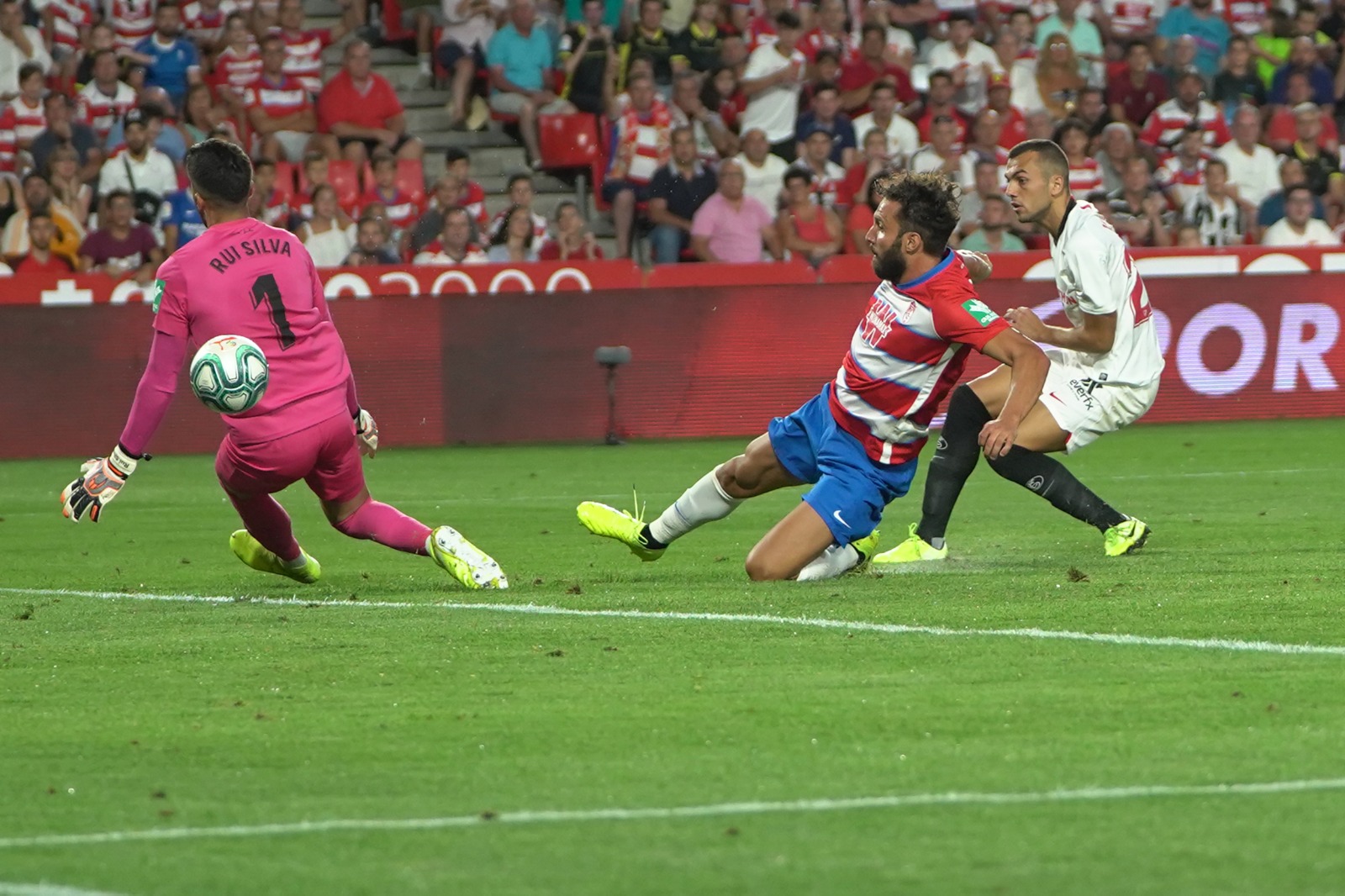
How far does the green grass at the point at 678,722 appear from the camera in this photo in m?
3.92

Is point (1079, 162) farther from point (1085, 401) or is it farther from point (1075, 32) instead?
point (1085, 401)

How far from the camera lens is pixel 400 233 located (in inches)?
730

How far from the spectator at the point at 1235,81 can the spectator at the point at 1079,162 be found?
2.64 meters

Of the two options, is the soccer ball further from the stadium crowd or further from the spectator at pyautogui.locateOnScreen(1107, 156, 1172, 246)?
the spectator at pyautogui.locateOnScreen(1107, 156, 1172, 246)

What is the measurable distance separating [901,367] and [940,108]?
12.9 metres

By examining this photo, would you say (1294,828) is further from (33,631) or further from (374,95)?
(374,95)

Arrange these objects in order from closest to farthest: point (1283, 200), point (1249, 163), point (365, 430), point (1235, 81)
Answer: point (365, 430), point (1283, 200), point (1249, 163), point (1235, 81)

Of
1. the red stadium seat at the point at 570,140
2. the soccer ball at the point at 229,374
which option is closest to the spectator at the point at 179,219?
the red stadium seat at the point at 570,140

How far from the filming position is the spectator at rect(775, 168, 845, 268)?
751 inches

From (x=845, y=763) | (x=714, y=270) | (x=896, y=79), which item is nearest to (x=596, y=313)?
(x=714, y=270)

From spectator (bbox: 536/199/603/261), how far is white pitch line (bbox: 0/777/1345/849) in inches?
545

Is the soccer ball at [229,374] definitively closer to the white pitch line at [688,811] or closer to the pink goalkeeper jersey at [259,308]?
the pink goalkeeper jersey at [259,308]

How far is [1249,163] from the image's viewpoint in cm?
2102

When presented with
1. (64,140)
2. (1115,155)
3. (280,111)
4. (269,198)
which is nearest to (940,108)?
(1115,155)
